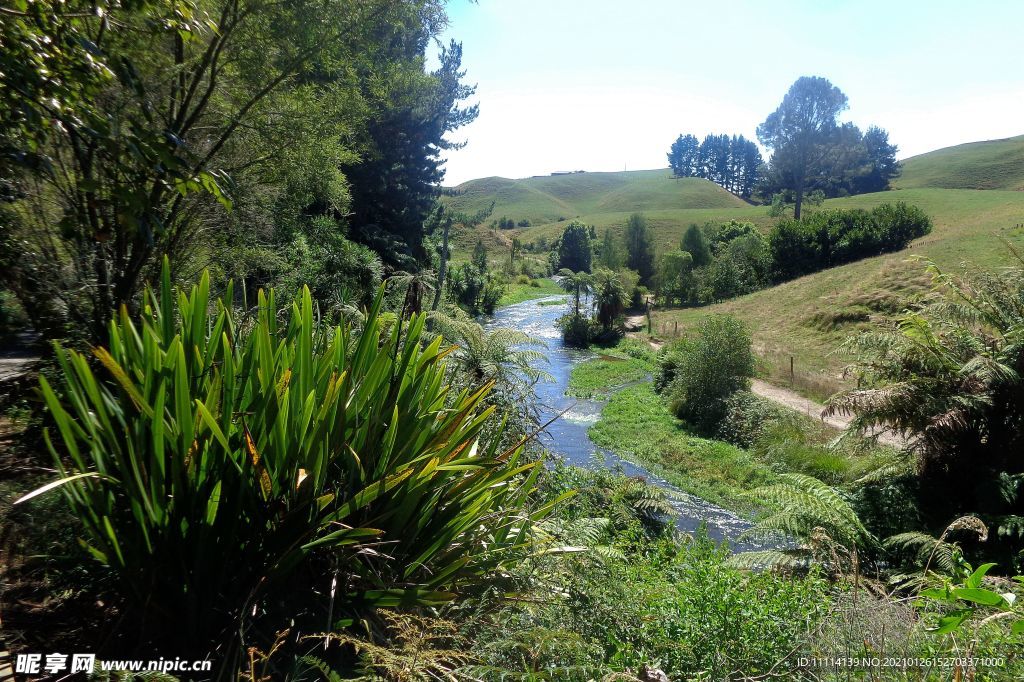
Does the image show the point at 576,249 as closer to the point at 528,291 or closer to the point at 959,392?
the point at 528,291

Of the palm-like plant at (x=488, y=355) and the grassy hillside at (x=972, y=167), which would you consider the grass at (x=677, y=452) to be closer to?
the palm-like plant at (x=488, y=355)

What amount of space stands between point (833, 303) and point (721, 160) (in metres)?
107

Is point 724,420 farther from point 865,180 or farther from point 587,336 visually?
point 865,180

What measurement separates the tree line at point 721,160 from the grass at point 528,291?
74.1m

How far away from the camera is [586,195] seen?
→ 138 m

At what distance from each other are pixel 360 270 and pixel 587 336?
1626 centimetres

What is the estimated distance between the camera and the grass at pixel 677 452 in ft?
39.3

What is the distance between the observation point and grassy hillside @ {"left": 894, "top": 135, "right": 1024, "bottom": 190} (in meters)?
68.1

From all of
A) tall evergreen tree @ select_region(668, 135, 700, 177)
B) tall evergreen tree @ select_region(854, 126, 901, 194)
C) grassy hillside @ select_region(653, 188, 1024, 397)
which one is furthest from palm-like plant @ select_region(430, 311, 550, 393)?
tall evergreen tree @ select_region(668, 135, 700, 177)

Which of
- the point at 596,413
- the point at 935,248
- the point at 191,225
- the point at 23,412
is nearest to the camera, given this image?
the point at 23,412

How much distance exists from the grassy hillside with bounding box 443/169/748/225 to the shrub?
89380 mm

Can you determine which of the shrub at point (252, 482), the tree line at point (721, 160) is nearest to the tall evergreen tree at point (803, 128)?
the tree line at point (721, 160)

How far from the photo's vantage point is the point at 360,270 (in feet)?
53.7

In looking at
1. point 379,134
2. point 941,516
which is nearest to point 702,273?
point 379,134
